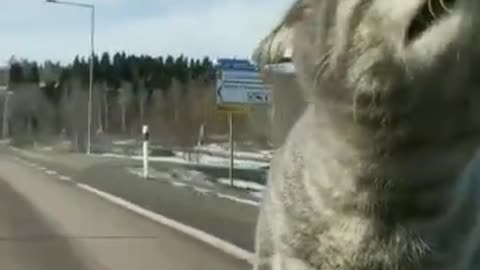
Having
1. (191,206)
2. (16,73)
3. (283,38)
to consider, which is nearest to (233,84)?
(191,206)

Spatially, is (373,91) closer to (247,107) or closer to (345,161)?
(345,161)

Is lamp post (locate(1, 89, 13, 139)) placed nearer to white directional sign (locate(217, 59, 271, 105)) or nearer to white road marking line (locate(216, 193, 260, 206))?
white directional sign (locate(217, 59, 271, 105))

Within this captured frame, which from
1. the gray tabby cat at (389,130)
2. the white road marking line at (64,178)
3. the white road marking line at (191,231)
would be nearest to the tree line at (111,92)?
the white road marking line at (64,178)

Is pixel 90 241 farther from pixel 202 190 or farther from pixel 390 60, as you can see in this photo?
pixel 390 60

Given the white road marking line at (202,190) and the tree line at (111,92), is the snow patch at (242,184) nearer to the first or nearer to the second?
the white road marking line at (202,190)

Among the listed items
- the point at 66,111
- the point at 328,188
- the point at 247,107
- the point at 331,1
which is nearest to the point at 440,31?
the point at 331,1

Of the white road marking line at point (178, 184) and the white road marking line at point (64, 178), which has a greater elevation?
the white road marking line at point (178, 184)

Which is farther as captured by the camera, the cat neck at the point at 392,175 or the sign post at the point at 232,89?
the sign post at the point at 232,89
